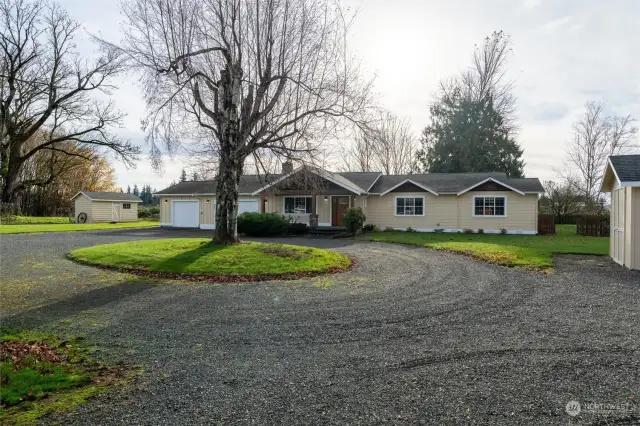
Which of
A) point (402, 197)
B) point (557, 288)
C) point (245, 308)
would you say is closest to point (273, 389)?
point (245, 308)

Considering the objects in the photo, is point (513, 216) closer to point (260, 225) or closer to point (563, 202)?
point (563, 202)

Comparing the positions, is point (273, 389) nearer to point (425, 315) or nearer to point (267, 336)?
point (267, 336)

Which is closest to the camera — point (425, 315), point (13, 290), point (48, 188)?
point (425, 315)

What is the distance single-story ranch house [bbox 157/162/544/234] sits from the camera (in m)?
24.5

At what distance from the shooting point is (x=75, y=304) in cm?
775

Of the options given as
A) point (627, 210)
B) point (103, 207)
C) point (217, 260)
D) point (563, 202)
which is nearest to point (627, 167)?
point (627, 210)

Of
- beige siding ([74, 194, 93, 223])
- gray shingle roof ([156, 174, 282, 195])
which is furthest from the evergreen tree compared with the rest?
beige siding ([74, 194, 93, 223])

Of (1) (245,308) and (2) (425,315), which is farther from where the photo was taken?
(1) (245,308)

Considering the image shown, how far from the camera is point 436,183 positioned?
27.5m

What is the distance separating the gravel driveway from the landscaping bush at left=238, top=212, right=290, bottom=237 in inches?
523

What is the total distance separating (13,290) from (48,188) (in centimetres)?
4424

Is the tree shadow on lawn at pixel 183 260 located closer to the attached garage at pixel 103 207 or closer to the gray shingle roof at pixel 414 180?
the gray shingle roof at pixel 414 180

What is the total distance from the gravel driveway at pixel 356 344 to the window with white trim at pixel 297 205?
55.9 feet

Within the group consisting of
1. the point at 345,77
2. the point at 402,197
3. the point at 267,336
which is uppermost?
the point at 345,77
